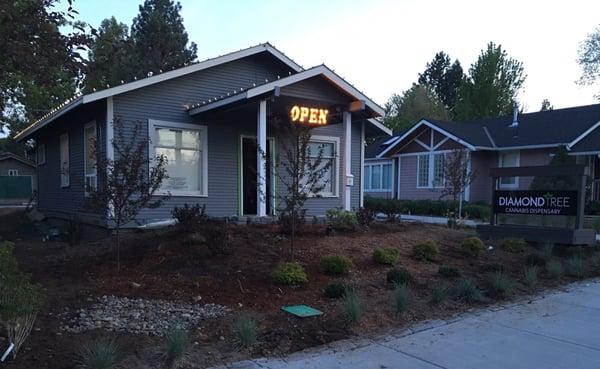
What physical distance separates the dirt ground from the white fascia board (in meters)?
3.21

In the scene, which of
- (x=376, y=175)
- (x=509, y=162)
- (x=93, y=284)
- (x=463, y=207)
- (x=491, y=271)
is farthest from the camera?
(x=376, y=175)

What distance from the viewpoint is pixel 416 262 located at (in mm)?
8617

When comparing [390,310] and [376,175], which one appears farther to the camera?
[376,175]

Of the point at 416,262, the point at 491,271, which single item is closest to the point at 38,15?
the point at 416,262

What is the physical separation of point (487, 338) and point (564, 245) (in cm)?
693

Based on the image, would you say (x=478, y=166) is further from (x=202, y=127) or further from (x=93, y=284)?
(x=93, y=284)

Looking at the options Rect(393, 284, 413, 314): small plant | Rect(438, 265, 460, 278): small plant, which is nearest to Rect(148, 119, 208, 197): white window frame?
Rect(438, 265, 460, 278): small plant

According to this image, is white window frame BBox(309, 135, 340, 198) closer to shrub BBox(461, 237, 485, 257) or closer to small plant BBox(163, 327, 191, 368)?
shrub BBox(461, 237, 485, 257)

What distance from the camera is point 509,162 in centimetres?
2238

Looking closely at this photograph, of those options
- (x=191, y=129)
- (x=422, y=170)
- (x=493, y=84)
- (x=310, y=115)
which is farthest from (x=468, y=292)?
(x=493, y=84)

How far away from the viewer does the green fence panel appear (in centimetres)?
3775

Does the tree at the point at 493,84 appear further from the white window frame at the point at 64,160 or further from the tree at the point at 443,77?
the white window frame at the point at 64,160

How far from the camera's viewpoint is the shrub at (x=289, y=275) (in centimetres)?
662

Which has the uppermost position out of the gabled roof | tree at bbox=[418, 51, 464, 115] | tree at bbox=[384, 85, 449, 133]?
tree at bbox=[418, 51, 464, 115]
